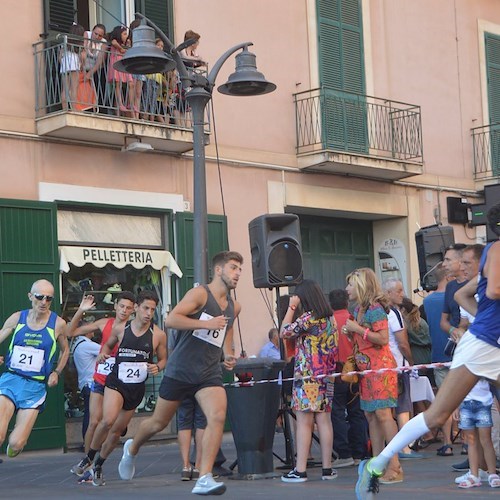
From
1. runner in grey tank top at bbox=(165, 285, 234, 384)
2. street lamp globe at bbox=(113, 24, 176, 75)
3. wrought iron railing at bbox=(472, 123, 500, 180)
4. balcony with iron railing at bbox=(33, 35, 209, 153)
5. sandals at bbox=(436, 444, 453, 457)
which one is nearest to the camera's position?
runner in grey tank top at bbox=(165, 285, 234, 384)

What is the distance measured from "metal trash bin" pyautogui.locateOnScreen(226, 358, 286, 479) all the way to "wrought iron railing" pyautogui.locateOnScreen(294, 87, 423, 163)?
8029mm

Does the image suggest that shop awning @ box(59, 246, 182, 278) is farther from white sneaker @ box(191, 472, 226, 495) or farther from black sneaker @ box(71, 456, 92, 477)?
white sneaker @ box(191, 472, 226, 495)

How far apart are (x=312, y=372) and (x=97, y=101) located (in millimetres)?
6497

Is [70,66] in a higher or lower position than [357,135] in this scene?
higher

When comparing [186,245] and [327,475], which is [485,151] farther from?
[327,475]

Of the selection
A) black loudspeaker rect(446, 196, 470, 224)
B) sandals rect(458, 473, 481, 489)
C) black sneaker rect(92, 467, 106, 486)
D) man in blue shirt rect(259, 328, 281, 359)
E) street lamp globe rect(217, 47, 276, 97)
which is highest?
street lamp globe rect(217, 47, 276, 97)

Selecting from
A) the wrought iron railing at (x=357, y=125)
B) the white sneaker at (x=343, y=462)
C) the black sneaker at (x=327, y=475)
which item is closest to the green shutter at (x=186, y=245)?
the wrought iron railing at (x=357, y=125)

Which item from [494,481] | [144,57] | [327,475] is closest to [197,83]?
[144,57]

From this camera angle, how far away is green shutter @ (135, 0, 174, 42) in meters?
17.2

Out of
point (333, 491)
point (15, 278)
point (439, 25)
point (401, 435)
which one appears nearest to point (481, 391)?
point (333, 491)

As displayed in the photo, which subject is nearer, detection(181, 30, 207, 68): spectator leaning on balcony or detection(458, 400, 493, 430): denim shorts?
→ detection(458, 400, 493, 430): denim shorts

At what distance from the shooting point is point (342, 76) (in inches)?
791

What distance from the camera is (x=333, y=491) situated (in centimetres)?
1019

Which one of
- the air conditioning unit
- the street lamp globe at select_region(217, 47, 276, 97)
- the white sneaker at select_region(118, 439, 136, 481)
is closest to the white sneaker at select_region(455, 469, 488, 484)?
the white sneaker at select_region(118, 439, 136, 481)
